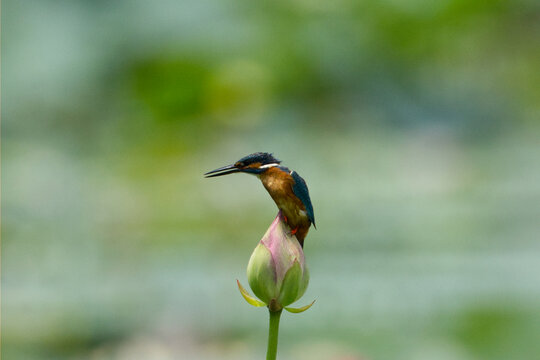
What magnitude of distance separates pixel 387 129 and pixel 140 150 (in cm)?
139

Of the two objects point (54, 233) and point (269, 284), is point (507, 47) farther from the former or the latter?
point (269, 284)

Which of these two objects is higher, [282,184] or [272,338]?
[282,184]

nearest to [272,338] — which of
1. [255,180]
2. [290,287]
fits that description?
[290,287]

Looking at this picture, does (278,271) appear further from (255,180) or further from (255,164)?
(255,180)

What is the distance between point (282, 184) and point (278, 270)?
0.05 metres

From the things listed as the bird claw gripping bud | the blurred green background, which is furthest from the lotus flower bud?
the blurred green background

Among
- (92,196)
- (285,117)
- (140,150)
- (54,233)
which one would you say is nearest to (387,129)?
(285,117)

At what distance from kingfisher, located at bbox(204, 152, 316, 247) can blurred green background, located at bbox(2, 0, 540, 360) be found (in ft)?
3.32

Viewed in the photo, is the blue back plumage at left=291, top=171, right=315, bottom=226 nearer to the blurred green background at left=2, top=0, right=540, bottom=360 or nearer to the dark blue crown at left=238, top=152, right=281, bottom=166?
the dark blue crown at left=238, top=152, right=281, bottom=166

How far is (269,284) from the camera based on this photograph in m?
0.42

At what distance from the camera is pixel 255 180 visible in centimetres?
313

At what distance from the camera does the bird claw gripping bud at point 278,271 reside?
41 centimetres

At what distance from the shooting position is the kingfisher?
40 centimetres

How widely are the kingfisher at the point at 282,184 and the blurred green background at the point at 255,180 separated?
1.01 metres
